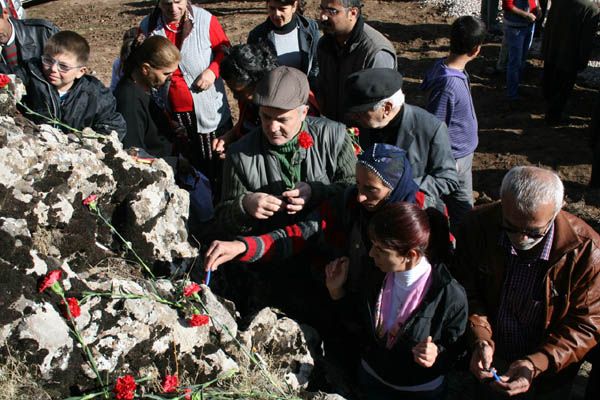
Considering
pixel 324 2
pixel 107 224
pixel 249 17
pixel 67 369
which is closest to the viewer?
pixel 67 369

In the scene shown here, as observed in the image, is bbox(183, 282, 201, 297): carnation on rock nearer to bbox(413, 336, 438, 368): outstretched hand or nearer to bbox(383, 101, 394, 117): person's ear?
bbox(413, 336, 438, 368): outstretched hand

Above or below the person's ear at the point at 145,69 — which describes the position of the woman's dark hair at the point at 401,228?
below

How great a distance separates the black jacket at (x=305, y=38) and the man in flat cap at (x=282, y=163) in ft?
6.06

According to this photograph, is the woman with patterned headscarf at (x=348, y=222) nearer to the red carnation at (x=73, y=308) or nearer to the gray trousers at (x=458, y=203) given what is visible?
the red carnation at (x=73, y=308)

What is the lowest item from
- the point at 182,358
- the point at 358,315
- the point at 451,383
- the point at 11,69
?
the point at 451,383

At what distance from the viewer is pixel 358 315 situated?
3566 millimetres

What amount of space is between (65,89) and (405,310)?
2380mm

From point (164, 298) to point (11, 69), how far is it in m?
1.99

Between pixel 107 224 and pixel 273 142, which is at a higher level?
pixel 273 142

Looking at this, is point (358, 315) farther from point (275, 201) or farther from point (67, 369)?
point (67, 369)

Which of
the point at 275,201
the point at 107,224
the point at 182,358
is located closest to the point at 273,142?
the point at 275,201

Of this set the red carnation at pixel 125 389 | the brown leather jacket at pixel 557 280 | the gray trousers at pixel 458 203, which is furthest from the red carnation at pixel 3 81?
the gray trousers at pixel 458 203

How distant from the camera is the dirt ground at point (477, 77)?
7273mm

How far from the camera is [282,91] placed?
11.0 feet
